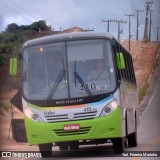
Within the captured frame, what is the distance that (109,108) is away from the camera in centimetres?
1048

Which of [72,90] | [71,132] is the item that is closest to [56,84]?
[72,90]

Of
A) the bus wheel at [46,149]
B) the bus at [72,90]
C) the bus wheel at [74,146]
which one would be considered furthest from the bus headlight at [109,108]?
the bus wheel at [46,149]

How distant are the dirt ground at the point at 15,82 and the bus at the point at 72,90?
0.28 meters

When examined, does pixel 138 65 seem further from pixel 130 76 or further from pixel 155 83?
pixel 155 83

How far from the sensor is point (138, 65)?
1102cm

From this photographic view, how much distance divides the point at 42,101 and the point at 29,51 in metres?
0.84

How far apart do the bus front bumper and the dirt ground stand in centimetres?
24

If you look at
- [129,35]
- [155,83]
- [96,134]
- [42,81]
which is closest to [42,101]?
[42,81]

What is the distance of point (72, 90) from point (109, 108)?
65 cm

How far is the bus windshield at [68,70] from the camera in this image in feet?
34.0

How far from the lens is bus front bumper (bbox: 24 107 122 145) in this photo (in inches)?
408

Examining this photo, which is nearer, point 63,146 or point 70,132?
point 70,132

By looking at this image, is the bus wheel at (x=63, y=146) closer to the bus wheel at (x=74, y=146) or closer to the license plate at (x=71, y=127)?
the bus wheel at (x=74, y=146)

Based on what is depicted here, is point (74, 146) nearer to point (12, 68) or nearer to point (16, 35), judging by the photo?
point (12, 68)
